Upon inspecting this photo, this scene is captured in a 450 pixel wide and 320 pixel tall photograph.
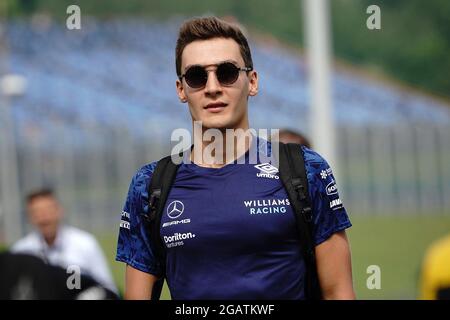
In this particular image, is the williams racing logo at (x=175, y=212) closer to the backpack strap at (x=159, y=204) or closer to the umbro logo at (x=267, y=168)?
the backpack strap at (x=159, y=204)

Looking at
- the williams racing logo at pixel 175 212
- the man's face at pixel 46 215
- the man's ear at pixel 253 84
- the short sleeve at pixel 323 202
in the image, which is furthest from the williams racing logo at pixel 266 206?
the man's face at pixel 46 215

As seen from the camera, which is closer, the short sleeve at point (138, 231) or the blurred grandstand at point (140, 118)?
the short sleeve at point (138, 231)

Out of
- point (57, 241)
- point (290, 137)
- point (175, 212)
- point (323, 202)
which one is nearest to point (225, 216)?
point (175, 212)

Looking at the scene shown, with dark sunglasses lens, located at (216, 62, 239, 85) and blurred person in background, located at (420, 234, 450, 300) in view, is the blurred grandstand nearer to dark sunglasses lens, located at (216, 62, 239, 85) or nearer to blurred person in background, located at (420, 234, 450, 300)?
blurred person in background, located at (420, 234, 450, 300)

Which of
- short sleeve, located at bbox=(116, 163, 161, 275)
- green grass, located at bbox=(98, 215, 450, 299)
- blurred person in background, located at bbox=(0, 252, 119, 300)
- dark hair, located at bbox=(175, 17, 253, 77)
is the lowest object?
green grass, located at bbox=(98, 215, 450, 299)

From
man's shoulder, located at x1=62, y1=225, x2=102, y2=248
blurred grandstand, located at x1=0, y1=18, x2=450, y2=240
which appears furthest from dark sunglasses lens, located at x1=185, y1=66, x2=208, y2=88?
blurred grandstand, located at x1=0, y1=18, x2=450, y2=240

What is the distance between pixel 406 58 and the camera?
35.9 metres

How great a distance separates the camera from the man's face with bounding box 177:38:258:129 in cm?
413

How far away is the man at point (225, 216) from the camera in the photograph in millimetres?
4016

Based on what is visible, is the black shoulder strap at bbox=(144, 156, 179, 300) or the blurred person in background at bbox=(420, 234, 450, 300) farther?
the blurred person in background at bbox=(420, 234, 450, 300)

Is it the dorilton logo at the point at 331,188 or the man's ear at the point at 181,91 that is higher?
the man's ear at the point at 181,91

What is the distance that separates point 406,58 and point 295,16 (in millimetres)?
4713

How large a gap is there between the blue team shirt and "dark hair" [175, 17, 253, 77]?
0.46 m

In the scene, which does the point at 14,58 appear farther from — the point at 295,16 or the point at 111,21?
the point at 295,16
